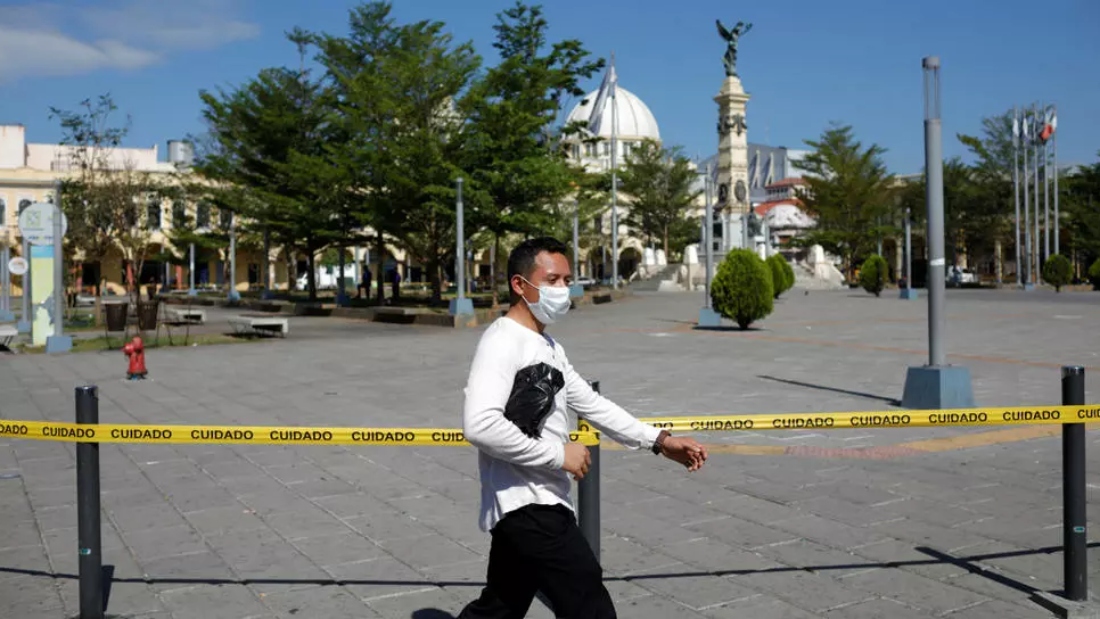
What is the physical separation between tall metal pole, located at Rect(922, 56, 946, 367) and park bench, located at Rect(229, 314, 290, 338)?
1494 cm

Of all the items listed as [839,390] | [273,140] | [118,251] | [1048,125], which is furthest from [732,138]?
[839,390]

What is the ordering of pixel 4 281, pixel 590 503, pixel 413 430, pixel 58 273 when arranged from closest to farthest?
pixel 590 503, pixel 413 430, pixel 58 273, pixel 4 281

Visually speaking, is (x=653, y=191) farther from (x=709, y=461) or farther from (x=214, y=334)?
(x=709, y=461)

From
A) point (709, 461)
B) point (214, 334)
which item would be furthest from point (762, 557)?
point (214, 334)

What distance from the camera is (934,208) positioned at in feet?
32.0

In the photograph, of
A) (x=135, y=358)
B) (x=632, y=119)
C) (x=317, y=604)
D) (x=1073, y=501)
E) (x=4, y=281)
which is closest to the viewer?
(x=1073, y=501)

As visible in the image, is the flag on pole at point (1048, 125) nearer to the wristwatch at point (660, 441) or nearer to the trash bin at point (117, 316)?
the trash bin at point (117, 316)

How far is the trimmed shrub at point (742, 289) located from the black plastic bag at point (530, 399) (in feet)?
60.7

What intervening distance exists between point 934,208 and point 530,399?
7982 mm

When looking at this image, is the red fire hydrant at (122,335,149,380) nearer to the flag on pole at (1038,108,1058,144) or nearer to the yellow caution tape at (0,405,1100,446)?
the yellow caution tape at (0,405,1100,446)

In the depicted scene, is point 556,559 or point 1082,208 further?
point 1082,208

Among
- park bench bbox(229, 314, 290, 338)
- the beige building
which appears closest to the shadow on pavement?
park bench bbox(229, 314, 290, 338)

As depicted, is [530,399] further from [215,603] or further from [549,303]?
[215,603]

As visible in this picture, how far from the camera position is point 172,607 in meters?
4.31
